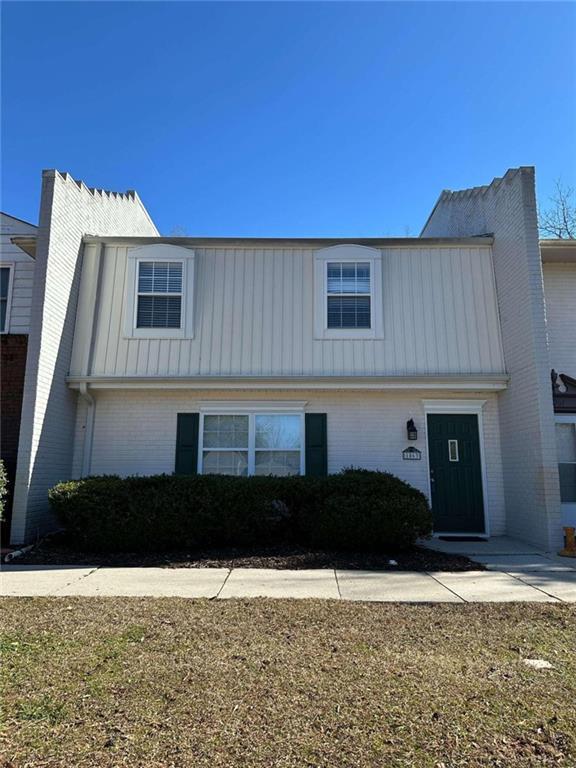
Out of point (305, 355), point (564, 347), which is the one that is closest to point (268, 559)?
point (305, 355)

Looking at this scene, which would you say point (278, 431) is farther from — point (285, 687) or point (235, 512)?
point (285, 687)

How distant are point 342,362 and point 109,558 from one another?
5.19m

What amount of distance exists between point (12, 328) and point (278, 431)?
5.62m

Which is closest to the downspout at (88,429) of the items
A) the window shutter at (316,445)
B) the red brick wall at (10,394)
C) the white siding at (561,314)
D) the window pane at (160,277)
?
the red brick wall at (10,394)

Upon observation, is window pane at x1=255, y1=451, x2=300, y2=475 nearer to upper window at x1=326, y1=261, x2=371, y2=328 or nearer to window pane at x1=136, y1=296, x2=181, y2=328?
upper window at x1=326, y1=261, x2=371, y2=328

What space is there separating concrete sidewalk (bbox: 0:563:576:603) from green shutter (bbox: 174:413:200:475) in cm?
294

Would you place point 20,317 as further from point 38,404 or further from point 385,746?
point 385,746

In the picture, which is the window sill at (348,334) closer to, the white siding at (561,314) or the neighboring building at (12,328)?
the white siding at (561,314)

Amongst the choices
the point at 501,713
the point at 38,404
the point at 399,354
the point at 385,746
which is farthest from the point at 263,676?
the point at 399,354

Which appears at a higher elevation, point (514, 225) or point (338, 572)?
point (514, 225)

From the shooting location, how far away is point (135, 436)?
384 inches

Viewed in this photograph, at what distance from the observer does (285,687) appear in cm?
324

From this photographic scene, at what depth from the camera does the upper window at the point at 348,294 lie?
10.1 metres

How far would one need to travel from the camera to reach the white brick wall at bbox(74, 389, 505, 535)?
9633 mm
